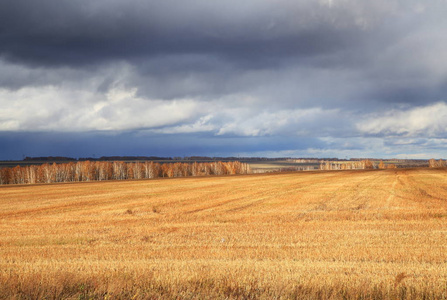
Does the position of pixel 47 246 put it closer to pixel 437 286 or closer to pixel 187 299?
pixel 187 299

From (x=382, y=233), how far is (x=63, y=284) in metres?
16.7

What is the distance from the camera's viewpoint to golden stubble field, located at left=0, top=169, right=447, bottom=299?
8.97 meters

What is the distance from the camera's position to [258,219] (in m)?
25.8

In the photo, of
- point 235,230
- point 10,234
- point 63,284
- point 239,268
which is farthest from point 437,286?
point 10,234

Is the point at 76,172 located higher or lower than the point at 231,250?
lower

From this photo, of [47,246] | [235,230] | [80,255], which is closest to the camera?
[80,255]

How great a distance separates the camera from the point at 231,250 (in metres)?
16.3

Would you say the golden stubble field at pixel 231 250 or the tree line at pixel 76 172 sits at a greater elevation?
the golden stubble field at pixel 231 250

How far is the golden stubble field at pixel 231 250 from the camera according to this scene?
8.97m

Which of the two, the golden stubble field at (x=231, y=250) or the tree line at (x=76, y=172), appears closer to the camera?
the golden stubble field at (x=231, y=250)

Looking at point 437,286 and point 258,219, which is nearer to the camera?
point 437,286

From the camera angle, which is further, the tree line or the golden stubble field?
the tree line

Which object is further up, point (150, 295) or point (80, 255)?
point (150, 295)

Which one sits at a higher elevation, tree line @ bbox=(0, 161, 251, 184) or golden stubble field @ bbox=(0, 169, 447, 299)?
golden stubble field @ bbox=(0, 169, 447, 299)
